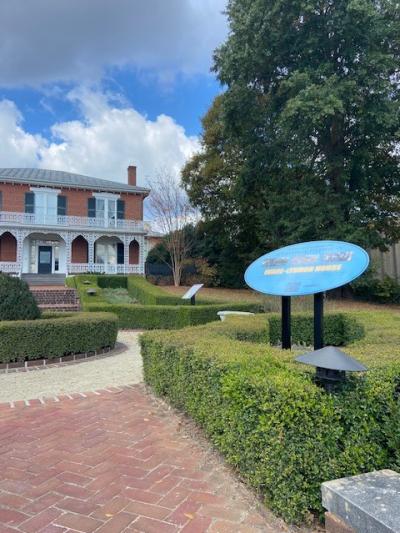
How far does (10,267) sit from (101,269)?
5698 millimetres

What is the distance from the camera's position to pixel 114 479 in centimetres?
291

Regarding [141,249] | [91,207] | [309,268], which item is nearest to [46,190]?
[91,207]

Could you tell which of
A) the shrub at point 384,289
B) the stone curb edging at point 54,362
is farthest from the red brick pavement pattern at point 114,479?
the shrub at point 384,289

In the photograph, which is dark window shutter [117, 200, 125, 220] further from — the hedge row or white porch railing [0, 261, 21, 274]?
the hedge row

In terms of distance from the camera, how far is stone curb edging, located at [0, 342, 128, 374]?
729cm

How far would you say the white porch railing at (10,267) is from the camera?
24062 millimetres

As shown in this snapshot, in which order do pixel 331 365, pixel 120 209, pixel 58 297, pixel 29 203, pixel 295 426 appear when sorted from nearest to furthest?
pixel 295 426 → pixel 331 365 → pixel 58 297 → pixel 29 203 → pixel 120 209

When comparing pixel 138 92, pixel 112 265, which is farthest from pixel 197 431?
pixel 112 265

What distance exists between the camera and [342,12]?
14.9 meters

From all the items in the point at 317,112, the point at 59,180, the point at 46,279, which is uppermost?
the point at 59,180

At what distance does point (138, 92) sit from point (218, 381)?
14.6m

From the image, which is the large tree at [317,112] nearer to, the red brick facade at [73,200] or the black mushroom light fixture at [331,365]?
the red brick facade at [73,200]

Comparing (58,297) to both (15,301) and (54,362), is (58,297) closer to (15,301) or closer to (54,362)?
(15,301)

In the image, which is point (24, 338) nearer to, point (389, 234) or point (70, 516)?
point (70, 516)
